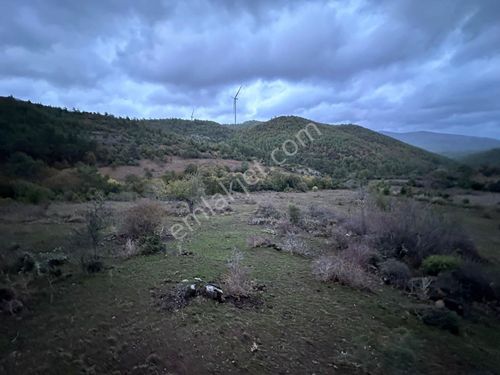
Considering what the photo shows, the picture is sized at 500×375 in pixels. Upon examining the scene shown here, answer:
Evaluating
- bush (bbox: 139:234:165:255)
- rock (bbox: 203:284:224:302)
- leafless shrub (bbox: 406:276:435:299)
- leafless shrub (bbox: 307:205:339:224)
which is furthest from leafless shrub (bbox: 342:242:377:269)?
bush (bbox: 139:234:165:255)

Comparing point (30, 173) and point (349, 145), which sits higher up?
point (349, 145)

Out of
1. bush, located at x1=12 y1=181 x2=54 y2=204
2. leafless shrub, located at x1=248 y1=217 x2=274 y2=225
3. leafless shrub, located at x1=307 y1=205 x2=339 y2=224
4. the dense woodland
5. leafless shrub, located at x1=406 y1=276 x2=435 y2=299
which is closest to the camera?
leafless shrub, located at x1=406 y1=276 x2=435 y2=299

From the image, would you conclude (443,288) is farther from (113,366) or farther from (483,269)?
(113,366)

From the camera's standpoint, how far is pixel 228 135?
74.2 metres

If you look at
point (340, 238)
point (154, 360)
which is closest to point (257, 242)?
point (340, 238)

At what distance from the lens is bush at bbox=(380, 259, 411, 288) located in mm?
10518

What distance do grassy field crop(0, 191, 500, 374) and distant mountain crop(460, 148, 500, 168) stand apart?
448 cm

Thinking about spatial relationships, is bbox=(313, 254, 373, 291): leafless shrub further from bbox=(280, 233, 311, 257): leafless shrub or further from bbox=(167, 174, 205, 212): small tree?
bbox=(167, 174, 205, 212): small tree

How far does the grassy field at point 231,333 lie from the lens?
595 cm

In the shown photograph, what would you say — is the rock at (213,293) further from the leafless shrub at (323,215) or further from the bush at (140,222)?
the leafless shrub at (323,215)

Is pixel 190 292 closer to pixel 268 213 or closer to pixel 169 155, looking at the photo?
pixel 268 213

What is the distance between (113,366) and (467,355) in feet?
25.5

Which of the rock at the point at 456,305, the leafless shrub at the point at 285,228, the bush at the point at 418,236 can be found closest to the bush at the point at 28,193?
the leafless shrub at the point at 285,228

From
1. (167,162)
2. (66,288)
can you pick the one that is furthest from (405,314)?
(167,162)
